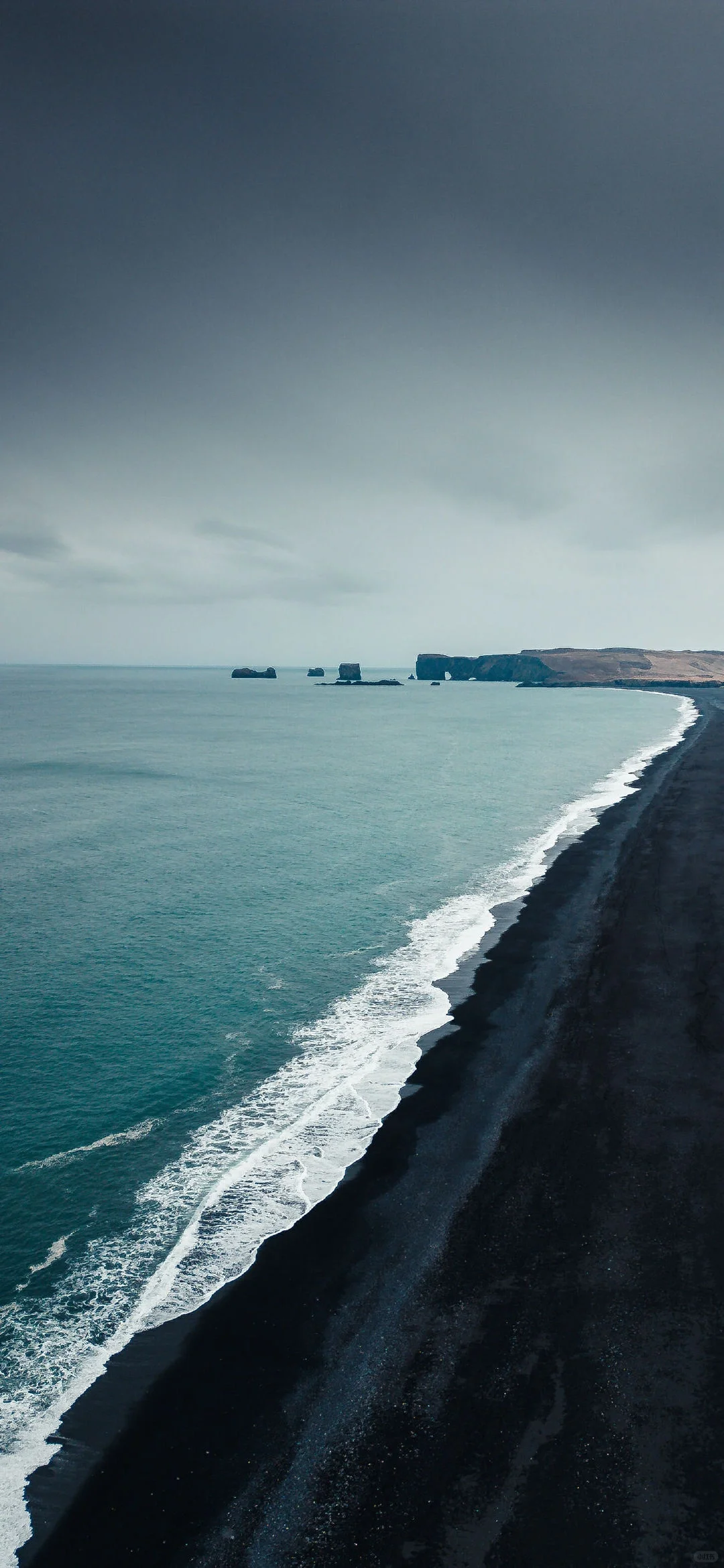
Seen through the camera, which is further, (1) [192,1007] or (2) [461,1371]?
(1) [192,1007]

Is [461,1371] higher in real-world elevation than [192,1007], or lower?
higher

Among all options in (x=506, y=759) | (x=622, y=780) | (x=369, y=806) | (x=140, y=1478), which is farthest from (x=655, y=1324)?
(x=506, y=759)

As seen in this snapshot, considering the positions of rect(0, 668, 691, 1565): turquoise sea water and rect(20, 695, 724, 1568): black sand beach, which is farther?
rect(0, 668, 691, 1565): turquoise sea water

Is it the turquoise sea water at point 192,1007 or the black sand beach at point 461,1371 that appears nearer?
the black sand beach at point 461,1371

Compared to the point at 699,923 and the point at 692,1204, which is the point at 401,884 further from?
the point at 692,1204
